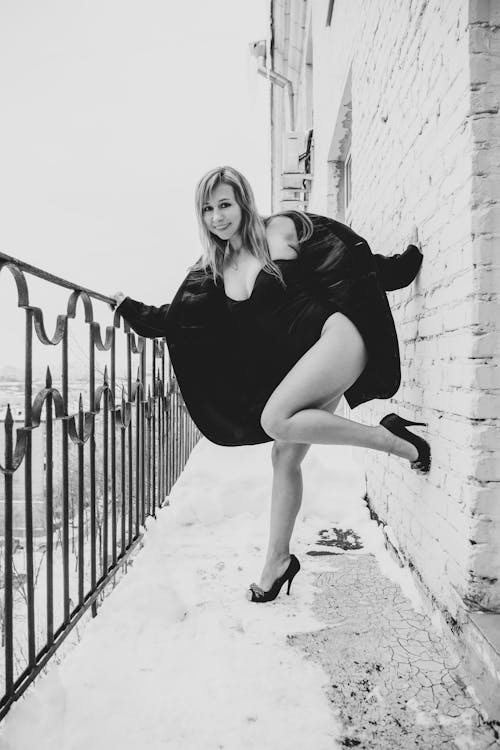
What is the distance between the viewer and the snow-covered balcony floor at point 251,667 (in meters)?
1.24

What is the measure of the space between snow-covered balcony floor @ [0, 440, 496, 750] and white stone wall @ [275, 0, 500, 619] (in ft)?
0.77

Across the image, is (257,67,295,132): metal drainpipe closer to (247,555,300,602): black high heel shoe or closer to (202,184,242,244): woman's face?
(202,184,242,244): woman's face

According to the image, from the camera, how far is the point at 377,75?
2.66 m

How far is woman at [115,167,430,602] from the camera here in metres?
1.88

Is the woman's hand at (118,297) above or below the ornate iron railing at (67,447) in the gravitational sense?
above

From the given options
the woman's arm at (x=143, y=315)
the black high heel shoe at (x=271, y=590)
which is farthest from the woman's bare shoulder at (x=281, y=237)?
the black high heel shoe at (x=271, y=590)

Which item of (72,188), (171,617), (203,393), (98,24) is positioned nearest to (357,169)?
(203,393)

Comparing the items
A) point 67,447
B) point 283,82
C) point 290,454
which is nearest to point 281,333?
point 290,454

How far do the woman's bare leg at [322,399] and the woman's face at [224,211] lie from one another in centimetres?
61

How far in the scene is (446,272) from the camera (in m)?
1.67

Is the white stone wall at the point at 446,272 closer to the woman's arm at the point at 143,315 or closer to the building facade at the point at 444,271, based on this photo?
the building facade at the point at 444,271

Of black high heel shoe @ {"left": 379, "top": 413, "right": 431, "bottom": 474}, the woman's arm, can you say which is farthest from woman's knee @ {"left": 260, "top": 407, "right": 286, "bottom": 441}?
the woman's arm

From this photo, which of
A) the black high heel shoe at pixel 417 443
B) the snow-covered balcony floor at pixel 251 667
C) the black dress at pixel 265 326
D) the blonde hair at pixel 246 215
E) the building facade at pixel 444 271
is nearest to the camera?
the snow-covered balcony floor at pixel 251 667

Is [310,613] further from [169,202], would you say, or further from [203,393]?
[169,202]
